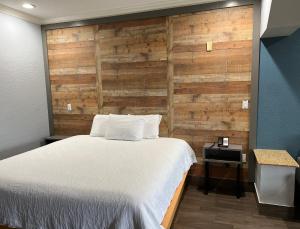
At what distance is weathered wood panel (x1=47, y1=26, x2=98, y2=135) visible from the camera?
11.7 feet

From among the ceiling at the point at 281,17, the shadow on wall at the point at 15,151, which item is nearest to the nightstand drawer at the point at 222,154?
the ceiling at the point at 281,17

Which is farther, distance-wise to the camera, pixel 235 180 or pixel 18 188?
pixel 235 180

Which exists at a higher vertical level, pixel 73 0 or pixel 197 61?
pixel 73 0

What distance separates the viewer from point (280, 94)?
276cm

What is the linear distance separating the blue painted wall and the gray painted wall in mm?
3429

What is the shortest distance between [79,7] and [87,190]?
8.68 feet

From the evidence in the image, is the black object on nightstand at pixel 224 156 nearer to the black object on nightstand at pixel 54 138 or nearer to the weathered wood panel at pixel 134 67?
the weathered wood panel at pixel 134 67

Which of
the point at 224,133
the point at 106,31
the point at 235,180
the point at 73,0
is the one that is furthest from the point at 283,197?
the point at 73,0

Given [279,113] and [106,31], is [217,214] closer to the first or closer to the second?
[279,113]

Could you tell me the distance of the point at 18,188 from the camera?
5.61 feet

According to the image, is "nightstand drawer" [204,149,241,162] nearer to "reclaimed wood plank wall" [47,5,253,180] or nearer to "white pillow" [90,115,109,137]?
"reclaimed wood plank wall" [47,5,253,180]

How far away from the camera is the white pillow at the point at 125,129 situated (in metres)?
3.00

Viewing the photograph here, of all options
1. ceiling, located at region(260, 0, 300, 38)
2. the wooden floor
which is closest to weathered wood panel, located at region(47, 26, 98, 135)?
the wooden floor

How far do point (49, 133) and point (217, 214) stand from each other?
3074 millimetres
